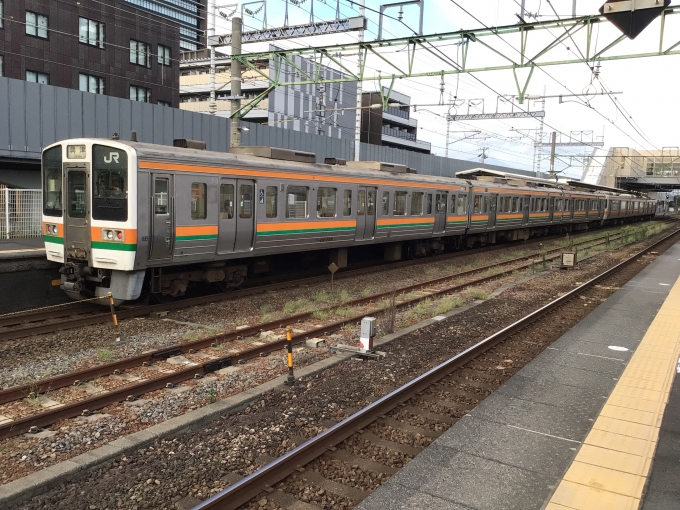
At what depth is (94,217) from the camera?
10070 mm

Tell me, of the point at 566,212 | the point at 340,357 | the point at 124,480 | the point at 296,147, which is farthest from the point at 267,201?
the point at 566,212

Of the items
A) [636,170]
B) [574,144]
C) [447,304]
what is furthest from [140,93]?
[636,170]

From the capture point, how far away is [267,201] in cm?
1253

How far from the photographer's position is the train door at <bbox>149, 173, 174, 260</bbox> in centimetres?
1002

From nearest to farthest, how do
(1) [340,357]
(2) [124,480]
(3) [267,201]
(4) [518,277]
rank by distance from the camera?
(2) [124,480], (1) [340,357], (3) [267,201], (4) [518,277]

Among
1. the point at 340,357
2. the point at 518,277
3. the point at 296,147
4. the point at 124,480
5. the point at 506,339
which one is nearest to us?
the point at 124,480

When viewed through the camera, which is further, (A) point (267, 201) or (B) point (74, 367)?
(A) point (267, 201)

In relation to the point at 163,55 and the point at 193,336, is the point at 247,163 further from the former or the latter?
the point at 163,55

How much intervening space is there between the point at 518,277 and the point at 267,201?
342 inches

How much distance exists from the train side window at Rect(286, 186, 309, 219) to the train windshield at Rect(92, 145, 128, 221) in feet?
13.8

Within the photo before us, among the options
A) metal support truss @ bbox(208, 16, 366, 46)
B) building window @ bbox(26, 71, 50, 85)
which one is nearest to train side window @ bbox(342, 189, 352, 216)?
metal support truss @ bbox(208, 16, 366, 46)

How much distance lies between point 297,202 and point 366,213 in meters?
3.20

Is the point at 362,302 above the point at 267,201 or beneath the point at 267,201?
beneath

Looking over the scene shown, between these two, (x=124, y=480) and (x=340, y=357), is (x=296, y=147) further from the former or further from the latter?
(x=124, y=480)
